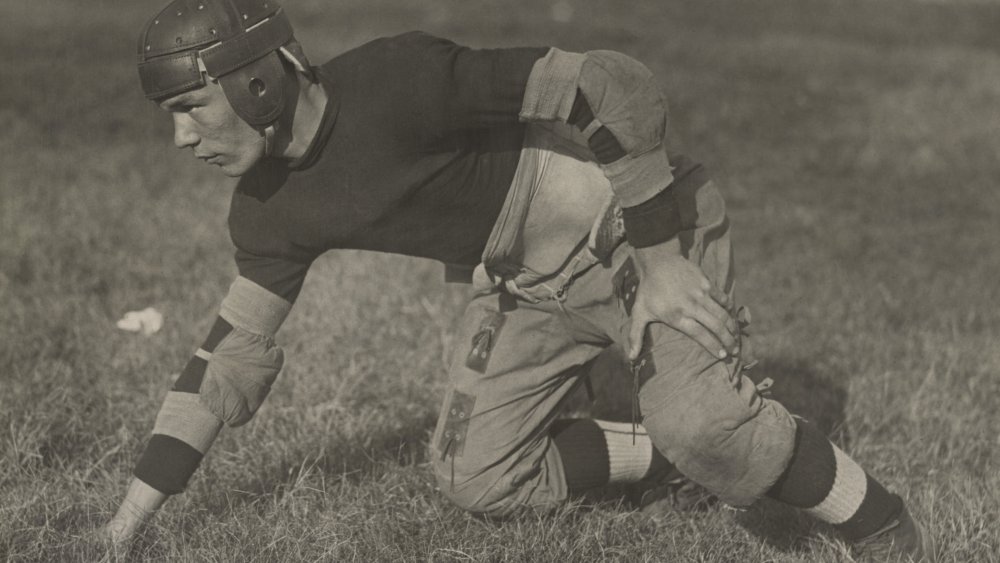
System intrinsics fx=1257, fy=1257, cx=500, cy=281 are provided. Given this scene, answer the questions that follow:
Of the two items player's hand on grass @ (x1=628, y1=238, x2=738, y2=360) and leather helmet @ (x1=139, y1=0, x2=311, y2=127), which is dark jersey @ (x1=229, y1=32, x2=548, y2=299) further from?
player's hand on grass @ (x1=628, y1=238, x2=738, y2=360)

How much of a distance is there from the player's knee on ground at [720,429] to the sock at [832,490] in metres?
0.11

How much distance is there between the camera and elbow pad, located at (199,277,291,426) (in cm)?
376

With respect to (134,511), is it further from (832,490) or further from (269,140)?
(832,490)

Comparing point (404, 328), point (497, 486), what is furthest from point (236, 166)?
point (404, 328)

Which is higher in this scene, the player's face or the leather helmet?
the leather helmet

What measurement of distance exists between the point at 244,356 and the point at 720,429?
4.70 ft

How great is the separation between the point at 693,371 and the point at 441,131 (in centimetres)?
99

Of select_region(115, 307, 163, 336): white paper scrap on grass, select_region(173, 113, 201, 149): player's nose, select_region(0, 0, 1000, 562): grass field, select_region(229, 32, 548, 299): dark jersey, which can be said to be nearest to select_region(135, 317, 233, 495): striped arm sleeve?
select_region(0, 0, 1000, 562): grass field

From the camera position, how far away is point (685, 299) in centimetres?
353

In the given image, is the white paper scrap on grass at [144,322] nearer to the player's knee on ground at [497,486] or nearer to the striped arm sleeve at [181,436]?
the striped arm sleeve at [181,436]

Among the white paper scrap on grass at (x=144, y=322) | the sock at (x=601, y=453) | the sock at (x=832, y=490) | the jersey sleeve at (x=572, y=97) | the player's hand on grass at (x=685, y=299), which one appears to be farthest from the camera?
the white paper scrap on grass at (x=144, y=322)

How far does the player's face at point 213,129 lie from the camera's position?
11.5ft

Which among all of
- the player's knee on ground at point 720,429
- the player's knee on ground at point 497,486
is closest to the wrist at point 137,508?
the player's knee on ground at point 497,486

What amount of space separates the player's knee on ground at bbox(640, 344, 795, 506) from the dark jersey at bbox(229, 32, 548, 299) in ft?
2.59
